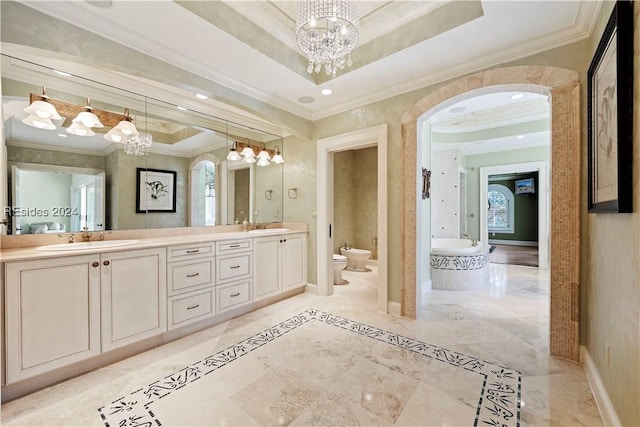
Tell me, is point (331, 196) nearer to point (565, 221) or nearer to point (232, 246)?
point (232, 246)

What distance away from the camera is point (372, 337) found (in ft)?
8.41


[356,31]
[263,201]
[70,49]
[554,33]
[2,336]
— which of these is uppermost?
[554,33]

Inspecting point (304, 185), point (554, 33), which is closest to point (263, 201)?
point (304, 185)

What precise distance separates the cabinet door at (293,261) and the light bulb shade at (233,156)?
4.29 ft

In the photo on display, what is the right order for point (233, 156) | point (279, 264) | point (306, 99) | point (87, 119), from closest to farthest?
point (87, 119)
point (306, 99)
point (279, 264)
point (233, 156)

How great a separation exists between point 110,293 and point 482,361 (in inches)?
118

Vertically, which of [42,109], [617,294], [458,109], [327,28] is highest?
[458,109]

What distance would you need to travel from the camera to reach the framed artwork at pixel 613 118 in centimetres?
128

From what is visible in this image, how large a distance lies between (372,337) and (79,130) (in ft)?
10.8

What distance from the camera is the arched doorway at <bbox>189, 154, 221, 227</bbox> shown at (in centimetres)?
328

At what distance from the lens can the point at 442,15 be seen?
2.15 m

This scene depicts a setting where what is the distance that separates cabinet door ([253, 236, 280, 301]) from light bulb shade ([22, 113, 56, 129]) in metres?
2.11

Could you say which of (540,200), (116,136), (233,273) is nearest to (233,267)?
(233,273)

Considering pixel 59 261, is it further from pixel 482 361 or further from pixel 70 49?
pixel 482 361
